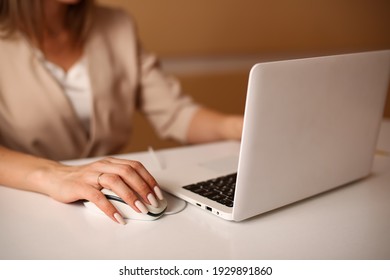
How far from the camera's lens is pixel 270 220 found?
2.00 feet

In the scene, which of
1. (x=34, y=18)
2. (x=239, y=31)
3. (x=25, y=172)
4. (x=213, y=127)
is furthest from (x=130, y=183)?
(x=239, y=31)

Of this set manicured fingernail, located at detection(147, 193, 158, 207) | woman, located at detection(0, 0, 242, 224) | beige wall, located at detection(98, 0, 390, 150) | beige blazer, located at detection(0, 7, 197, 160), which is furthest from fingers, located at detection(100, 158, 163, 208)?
beige wall, located at detection(98, 0, 390, 150)

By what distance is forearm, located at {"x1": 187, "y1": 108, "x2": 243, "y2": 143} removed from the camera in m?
1.02

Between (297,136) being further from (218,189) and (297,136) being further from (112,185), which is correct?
(112,185)

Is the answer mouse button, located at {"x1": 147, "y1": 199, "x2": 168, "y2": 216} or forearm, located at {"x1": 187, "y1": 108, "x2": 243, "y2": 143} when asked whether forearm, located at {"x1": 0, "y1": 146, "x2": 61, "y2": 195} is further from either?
forearm, located at {"x1": 187, "y1": 108, "x2": 243, "y2": 143}

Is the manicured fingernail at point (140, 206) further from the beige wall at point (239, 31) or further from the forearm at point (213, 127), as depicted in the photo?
the beige wall at point (239, 31)

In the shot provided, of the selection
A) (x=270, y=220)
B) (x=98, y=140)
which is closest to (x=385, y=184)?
(x=270, y=220)

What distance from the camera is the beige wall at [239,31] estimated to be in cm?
176

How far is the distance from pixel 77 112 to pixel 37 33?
219 mm

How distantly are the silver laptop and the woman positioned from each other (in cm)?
34

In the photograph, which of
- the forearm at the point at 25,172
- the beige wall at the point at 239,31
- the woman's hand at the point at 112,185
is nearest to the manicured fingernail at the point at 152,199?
the woman's hand at the point at 112,185

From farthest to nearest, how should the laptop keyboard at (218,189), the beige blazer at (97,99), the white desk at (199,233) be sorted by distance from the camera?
the beige blazer at (97,99) < the laptop keyboard at (218,189) < the white desk at (199,233)

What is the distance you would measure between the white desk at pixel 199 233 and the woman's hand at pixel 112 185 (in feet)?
0.07
